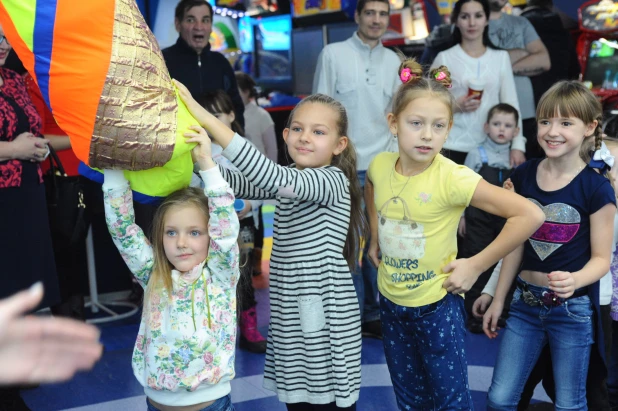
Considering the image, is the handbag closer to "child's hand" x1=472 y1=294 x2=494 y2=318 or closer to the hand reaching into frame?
"child's hand" x1=472 y1=294 x2=494 y2=318

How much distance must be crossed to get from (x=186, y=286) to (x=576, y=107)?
1.35 m

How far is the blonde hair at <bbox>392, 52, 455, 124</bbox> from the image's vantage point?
7.20 ft

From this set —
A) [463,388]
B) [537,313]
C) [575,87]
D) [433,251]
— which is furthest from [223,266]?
[575,87]

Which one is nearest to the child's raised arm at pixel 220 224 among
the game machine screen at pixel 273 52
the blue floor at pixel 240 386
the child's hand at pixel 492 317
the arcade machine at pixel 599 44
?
the child's hand at pixel 492 317

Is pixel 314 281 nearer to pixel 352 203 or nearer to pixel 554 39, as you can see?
pixel 352 203

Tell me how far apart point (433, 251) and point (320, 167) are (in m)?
0.44

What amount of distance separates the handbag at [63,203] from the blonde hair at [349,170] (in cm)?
133

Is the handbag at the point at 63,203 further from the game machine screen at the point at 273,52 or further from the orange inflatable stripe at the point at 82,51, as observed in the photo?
the game machine screen at the point at 273,52

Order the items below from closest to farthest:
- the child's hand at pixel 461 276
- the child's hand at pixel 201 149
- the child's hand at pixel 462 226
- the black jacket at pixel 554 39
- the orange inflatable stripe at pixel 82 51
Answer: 1. the orange inflatable stripe at pixel 82 51
2. the child's hand at pixel 201 149
3. the child's hand at pixel 461 276
4. the child's hand at pixel 462 226
5. the black jacket at pixel 554 39

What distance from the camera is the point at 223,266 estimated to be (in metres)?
1.98

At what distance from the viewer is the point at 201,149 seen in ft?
6.15

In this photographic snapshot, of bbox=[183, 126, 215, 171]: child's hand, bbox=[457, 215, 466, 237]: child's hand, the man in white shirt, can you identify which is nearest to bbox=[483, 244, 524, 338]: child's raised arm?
bbox=[183, 126, 215, 171]: child's hand

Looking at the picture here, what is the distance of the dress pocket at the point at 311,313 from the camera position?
2.20 m

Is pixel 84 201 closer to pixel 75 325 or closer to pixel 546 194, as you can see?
pixel 546 194
